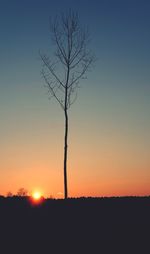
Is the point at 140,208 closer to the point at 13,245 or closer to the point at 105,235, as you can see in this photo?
the point at 105,235

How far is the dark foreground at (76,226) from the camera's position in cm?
2125

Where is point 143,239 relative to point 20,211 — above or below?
below

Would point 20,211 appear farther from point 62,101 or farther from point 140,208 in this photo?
point 62,101

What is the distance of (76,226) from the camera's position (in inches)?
917

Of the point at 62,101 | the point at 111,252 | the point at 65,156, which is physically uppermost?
the point at 62,101

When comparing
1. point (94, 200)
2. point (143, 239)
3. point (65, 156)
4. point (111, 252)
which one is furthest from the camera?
point (65, 156)

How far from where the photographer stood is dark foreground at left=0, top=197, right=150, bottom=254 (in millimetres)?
21250

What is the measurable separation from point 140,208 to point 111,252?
5.32m

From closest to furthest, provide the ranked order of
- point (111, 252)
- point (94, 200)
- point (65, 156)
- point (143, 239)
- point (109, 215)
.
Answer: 1. point (111, 252)
2. point (143, 239)
3. point (109, 215)
4. point (94, 200)
5. point (65, 156)

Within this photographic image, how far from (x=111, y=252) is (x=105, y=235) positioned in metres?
1.77

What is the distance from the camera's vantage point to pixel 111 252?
20875 mm

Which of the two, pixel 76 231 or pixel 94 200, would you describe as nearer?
pixel 76 231

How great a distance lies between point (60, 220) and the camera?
78.1ft

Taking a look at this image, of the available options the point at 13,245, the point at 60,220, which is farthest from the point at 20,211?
the point at 13,245
